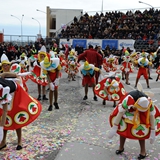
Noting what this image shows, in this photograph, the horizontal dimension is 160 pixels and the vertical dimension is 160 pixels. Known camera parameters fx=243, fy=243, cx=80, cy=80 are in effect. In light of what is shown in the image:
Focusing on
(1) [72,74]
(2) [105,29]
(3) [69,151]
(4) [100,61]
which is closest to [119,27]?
(2) [105,29]

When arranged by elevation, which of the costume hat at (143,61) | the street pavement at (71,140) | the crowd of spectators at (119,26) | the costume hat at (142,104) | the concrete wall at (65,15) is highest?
the concrete wall at (65,15)

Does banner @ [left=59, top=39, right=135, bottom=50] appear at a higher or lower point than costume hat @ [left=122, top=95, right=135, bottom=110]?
higher

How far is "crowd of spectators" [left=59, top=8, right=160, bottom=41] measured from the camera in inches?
843

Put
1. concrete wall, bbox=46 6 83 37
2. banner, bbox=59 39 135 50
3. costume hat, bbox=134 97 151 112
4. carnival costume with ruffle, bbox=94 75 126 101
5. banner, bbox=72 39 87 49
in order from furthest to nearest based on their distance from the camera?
concrete wall, bbox=46 6 83 37
banner, bbox=72 39 87 49
banner, bbox=59 39 135 50
carnival costume with ruffle, bbox=94 75 126 101
costume hat, bbox=134 97 151 112

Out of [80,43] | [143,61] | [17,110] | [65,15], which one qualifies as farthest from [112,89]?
[65,15]

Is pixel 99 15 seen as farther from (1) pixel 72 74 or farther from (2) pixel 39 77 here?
(2) pixel 39 77

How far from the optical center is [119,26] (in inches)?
930

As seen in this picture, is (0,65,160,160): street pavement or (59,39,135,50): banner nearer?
(0,65,160,160): street pavement

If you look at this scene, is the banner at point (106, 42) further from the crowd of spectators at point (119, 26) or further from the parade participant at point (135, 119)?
the parade participant at point (135, 119)

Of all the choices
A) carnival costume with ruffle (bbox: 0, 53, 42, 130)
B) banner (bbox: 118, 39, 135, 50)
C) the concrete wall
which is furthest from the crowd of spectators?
carnival costume with ruffle (bbox: 0, 53, 42, 130)

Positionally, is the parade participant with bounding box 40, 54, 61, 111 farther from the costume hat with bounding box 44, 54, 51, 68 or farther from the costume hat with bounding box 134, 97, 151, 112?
the costume hat with bounding box 134, 97, 151, 112

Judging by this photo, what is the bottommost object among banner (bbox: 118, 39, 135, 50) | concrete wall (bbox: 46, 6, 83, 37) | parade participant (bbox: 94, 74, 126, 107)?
parade participant (bbox: 94, 74, 126, 107)

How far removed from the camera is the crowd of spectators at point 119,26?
843 inches

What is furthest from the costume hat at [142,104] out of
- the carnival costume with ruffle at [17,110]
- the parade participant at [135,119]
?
the carnival costume with ruffle at [17,110]
